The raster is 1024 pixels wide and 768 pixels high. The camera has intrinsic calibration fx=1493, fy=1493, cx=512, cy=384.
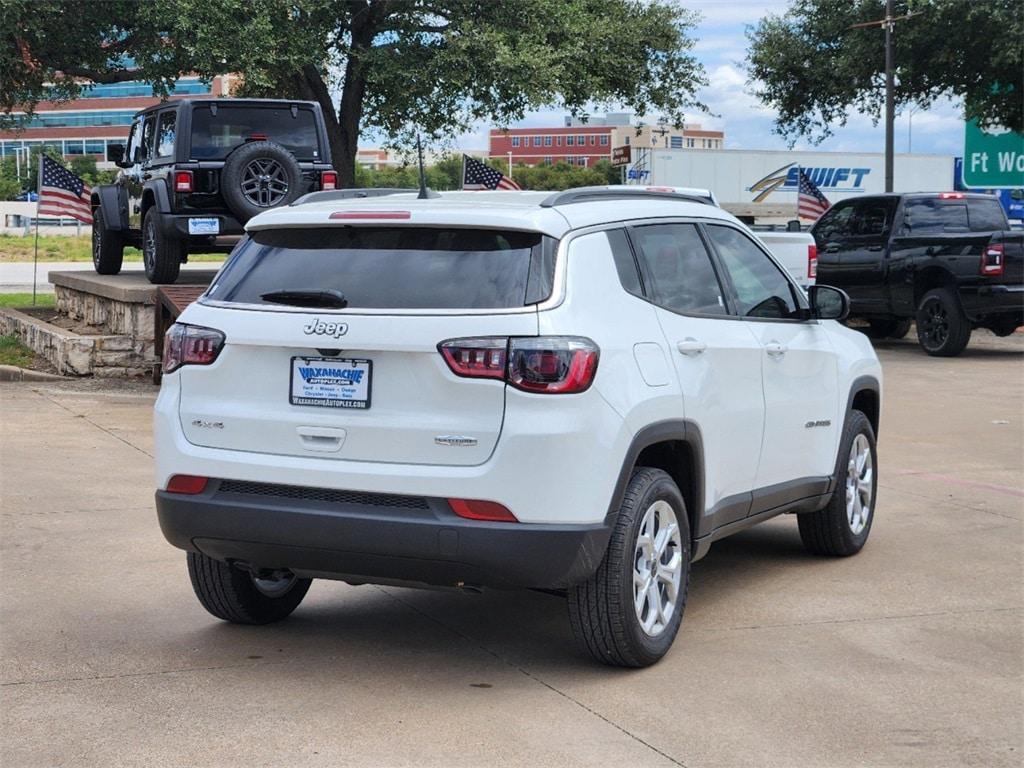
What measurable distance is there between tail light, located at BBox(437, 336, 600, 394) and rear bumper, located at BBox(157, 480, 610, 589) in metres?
0.46

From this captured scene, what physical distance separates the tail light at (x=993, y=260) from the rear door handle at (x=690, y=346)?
12.9 meters

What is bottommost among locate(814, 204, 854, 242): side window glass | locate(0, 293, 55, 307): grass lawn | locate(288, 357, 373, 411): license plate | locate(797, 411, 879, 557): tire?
locate(797, 411, 879, 557): tire

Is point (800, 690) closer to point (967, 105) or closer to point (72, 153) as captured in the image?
point (967, 105)

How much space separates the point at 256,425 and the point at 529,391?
3.36 ft

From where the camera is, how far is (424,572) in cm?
501

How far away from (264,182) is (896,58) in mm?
16669

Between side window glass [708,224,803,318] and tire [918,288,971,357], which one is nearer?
side window glass [708,224,803,318]

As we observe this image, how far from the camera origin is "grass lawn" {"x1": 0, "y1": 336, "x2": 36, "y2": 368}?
50.4 ft

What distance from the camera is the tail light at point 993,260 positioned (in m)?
17.7

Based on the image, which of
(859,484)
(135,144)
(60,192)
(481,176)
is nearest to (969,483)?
(859,484)

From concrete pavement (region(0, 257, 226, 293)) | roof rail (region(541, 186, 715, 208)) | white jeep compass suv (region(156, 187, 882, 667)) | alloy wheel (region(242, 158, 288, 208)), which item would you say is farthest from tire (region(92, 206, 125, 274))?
white jeep compass suv (region(156, 187, 882, 667))

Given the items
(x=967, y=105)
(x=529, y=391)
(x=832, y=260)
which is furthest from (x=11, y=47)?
(x=529, y=391)

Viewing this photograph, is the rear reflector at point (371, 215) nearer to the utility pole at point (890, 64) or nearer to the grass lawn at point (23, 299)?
the grass lawn at point (23, 299)

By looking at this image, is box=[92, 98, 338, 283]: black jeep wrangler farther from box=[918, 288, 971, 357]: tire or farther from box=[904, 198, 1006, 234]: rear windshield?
box=[904, 198, 1006, 234]: rear windshield
